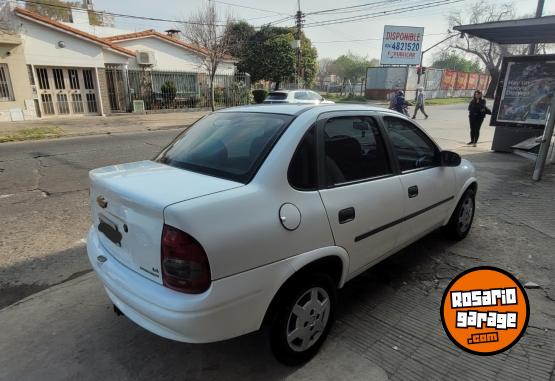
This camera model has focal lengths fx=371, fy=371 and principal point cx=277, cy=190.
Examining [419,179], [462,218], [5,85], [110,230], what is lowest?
[462,218]

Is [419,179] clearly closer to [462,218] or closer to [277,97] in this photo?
[462,218]

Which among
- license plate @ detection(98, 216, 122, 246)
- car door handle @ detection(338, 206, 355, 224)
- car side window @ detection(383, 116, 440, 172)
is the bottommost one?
license plate @ detection(98, 216, 122, 246)

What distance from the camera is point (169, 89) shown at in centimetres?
2145

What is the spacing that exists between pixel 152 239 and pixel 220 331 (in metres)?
0.62

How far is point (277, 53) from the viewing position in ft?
106

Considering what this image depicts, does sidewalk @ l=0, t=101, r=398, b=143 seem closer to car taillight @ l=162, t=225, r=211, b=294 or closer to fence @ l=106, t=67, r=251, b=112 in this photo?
fence @ l=106, t=67, r=251, b=112

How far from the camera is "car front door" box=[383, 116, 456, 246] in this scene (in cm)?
322

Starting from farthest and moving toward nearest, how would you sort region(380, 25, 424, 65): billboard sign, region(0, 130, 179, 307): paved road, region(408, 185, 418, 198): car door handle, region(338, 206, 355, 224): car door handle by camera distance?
region(380, 25, 424, 65): billboard sign, region(0, 130, 179, 307): paved road, region(408, 185, 418, 198): car door handle, region(338, 206, 355, 224): car door handle

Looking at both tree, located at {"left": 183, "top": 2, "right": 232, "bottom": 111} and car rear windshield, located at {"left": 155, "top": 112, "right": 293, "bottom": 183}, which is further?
tree, located at {"left": 183, "top": 2, "right": 232, "bottom": 111}

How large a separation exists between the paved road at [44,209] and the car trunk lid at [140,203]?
5.21 ft

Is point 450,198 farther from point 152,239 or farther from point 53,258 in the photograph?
point 53,258

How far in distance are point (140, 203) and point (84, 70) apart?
1943 cm

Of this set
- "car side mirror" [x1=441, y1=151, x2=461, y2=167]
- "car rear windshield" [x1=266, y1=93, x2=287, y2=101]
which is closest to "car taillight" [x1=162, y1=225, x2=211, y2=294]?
"car side mirror" [x1=441, y1=151, x2=461, y2=167]

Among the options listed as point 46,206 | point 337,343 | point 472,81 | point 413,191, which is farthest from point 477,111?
point 472,81
